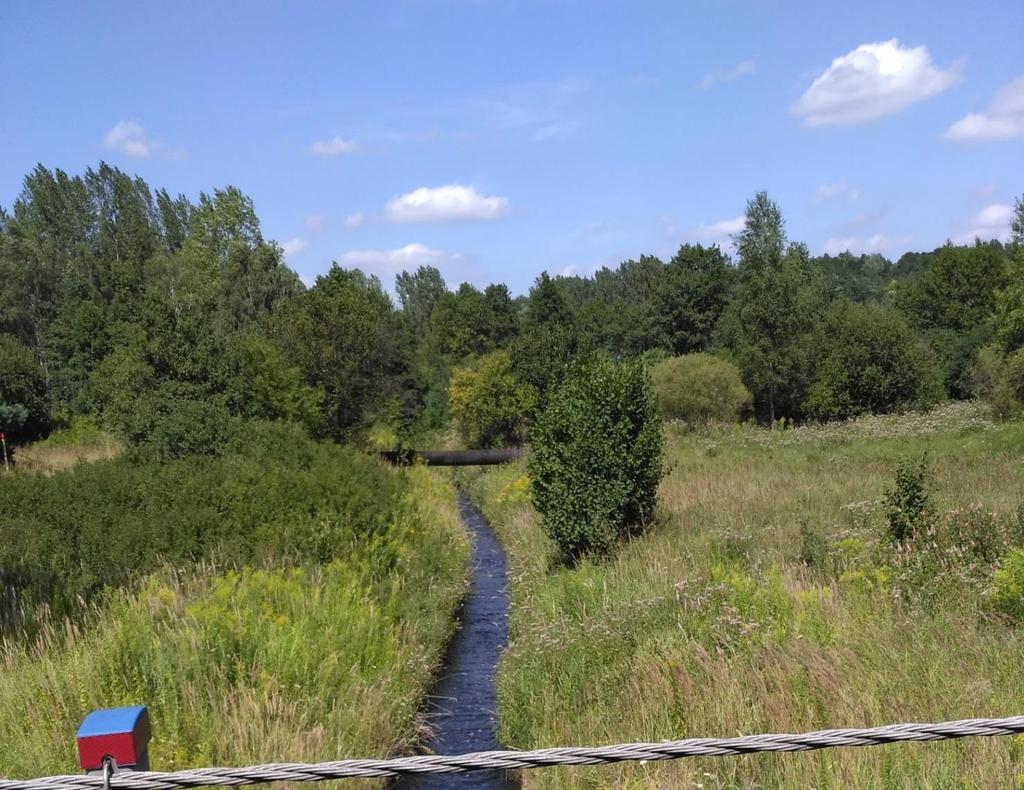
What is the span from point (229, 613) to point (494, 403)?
39952 millimetres

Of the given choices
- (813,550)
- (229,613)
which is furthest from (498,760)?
(813,550)

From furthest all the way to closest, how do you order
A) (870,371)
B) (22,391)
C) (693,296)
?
(693,296) < (22,391) < (870,371)

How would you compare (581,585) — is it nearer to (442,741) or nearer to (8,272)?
(442,741)

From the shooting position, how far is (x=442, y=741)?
9188 mm

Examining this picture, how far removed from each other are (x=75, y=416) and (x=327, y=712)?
1933 inches

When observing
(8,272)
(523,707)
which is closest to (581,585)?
(523,707)

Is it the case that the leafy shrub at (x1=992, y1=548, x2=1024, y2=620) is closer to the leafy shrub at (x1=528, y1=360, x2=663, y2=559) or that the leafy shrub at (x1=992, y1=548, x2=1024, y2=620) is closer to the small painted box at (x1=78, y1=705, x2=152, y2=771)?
the leafy shrub at (x1=528, y1=360, x2=663, y2=559)

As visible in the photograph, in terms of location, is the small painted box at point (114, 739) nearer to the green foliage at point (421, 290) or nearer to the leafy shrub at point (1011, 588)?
the leafy shrub at point (1011, 588)

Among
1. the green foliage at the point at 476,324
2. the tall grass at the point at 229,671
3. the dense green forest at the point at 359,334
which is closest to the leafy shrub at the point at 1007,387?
the dense green forest at the point at 359,334

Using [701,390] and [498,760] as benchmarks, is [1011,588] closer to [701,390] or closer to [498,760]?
[498,760]

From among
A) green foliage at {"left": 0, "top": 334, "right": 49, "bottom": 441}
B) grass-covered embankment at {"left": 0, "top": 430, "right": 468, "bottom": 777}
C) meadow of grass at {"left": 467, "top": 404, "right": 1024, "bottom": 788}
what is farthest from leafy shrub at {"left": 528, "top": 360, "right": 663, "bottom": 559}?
green foliage at {"left": 0, "top": 334, "right": 49, "bottom": 441}

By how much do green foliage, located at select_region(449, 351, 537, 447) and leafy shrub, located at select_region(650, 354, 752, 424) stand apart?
829 centimetres

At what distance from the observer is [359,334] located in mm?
37031

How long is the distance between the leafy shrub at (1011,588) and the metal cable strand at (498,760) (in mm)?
5667
